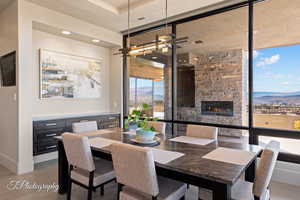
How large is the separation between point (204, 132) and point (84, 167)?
163 cm

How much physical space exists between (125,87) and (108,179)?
324 cm

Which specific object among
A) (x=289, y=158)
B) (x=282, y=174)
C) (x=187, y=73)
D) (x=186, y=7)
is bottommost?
(x=282, y=174)

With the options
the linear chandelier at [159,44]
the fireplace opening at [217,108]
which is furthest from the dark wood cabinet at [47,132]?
the fireplace opening at [217,108]

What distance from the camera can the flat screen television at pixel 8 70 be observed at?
3.34 metres

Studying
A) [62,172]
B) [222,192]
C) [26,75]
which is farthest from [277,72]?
[26,75]

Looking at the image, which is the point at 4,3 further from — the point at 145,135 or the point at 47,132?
the point at 145,135

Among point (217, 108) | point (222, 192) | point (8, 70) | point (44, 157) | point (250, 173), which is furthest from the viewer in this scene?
point (217, 108)

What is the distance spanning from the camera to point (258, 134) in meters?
3.18

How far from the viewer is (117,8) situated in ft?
12.1

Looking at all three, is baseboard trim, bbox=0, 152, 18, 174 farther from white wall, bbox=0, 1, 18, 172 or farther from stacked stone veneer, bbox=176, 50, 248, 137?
stacked stone veneer, bbox=176, 50, 248, 137

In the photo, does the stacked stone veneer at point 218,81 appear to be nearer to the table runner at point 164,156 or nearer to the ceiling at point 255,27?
the ceiling at point 255,27

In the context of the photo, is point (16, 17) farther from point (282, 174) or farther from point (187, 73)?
point (282, 174)

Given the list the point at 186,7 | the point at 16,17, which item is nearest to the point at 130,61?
the point at 186,7

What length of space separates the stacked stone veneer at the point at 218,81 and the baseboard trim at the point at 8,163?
346 cm
